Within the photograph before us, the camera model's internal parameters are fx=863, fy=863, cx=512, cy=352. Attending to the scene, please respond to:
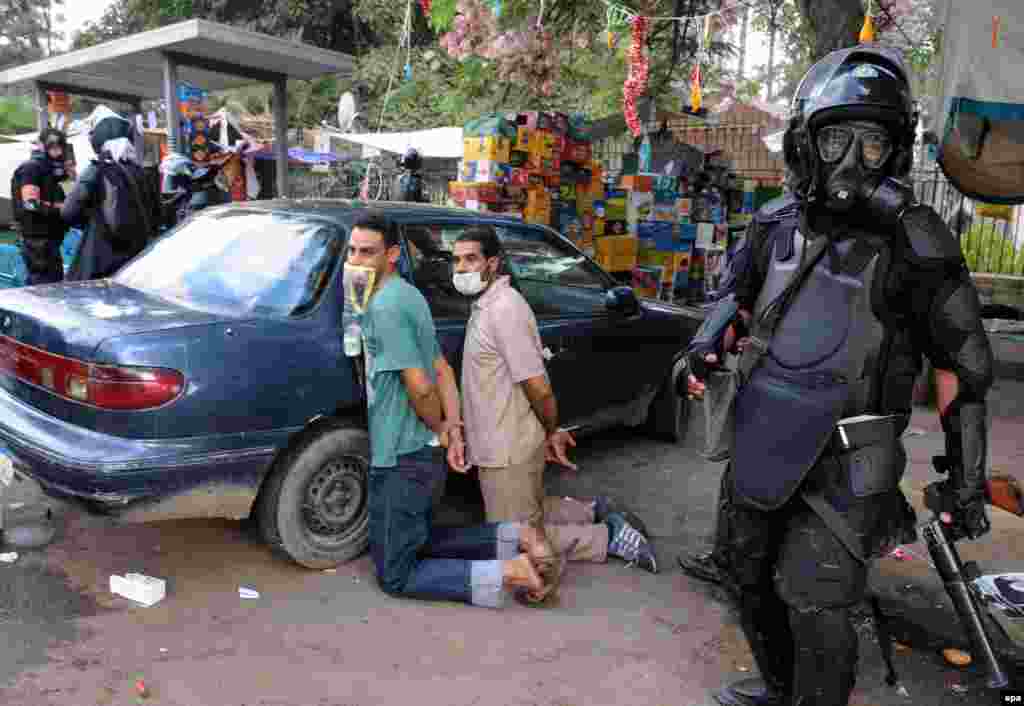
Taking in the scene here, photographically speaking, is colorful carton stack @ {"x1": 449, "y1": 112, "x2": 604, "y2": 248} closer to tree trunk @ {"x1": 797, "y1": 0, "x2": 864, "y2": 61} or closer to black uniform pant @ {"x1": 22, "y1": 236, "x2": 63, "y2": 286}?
tree trunk @ {"x1": 797, "y1": 0, "x2": 864, "y2": 61}

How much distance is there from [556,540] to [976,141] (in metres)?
6.02

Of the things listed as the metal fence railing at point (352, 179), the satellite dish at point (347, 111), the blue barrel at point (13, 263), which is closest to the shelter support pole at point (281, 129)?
the blue barrel at point (13, 263)

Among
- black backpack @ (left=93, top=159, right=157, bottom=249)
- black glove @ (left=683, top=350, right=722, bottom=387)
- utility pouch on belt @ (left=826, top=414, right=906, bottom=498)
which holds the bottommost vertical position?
utility pouch on belt @ (left=826, top=414, right=906, bottom=498)

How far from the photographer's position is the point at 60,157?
25.3 ft

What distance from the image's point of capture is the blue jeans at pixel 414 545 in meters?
3.61

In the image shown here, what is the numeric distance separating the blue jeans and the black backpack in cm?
379

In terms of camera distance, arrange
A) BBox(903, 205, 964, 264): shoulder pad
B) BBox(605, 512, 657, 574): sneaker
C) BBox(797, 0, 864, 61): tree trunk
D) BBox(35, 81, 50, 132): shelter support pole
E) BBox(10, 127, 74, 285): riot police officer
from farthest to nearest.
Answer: BBox(35, 81, 50, 132): shelter support pole, BBox(10, 127, 74, 285): riot police officer, BBox(797, 0, 864, 61): tree trunk, BBox(605, 512, 657, 574): sneaker, BBox(903, 205, 964, 264): shoulder pad

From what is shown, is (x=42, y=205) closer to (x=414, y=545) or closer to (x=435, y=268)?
(x=435, y=268)

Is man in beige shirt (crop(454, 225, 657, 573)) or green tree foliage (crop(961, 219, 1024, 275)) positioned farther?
green tree foliage (crop(961, 219, 1024, 275))

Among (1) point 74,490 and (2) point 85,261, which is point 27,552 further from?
(2) point 85,261

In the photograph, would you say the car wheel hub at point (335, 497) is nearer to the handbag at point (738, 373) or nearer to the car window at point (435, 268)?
the car window at point (435, 268)

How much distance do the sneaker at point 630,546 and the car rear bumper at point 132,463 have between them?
5.39 feet

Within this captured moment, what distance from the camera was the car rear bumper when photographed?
3289 millimetres

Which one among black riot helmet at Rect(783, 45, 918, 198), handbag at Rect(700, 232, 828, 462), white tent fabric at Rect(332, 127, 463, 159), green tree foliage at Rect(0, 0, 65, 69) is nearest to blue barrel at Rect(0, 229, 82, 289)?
white tent fabric at Rect(332, 127, 463, 159)
